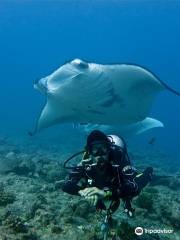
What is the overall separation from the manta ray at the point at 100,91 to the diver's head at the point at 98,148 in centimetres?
336

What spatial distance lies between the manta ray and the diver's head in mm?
3357

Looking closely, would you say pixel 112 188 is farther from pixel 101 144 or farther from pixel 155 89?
pixel 155 89

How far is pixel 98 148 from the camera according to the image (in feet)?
13.6

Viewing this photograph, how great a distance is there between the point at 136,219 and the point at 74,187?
1853mm

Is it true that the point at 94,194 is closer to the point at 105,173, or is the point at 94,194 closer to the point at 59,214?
the point at 105,173

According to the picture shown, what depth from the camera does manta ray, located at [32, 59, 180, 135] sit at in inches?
296

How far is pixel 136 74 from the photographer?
792 cm

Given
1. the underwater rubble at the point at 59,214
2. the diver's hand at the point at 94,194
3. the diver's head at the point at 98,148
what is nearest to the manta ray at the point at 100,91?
the underwater rubble at the point at 59,214

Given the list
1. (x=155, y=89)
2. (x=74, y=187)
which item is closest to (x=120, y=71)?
(x=155, y=89)

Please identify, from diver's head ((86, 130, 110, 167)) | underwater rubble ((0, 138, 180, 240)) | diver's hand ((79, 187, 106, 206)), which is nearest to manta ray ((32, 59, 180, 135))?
underwater rubble ((0, 138, 180, 240))

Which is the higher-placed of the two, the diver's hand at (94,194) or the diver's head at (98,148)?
the diver's head at (98,148)

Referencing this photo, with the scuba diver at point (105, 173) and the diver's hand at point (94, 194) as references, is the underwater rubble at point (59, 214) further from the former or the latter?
the diver's hand at point (94, 194)

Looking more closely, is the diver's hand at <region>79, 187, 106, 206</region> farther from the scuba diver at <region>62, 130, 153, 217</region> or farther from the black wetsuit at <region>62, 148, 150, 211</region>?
the black wetsuit at <region>62, 148, 150, 211</region>

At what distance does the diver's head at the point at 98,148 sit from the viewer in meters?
4.07
